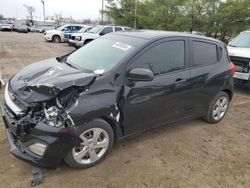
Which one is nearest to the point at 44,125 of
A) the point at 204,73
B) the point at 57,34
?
the point at 204,73

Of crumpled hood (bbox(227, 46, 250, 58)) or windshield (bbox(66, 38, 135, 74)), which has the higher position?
windshield (bbox(66, 38, 135, 74))

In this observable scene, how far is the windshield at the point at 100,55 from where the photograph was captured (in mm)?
3658

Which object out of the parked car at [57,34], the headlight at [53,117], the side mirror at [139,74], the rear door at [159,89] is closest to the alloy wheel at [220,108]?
the rear door at [159,89]

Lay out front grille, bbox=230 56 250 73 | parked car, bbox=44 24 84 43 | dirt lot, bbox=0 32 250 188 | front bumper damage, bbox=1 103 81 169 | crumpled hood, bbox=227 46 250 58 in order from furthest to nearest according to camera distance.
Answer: parked car, bbox=44 24 84 43 → crumpled hood, bbox=227 46 250 58 → front grille, bbox=230 56 250 73 → dirt lot, bbox=0 32 250 188 → front bumper damage, bbox=1 103 81 169

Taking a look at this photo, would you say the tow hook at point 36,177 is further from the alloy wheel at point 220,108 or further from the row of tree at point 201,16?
the row of tree at point 201,16

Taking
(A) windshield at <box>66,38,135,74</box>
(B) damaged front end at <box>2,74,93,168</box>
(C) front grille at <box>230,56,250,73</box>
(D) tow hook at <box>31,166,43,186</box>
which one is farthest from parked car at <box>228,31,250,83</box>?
(D) tow hook at <box>31,166,43,186</box>

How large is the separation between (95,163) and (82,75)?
1157mm

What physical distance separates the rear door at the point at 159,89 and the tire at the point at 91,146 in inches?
13.3

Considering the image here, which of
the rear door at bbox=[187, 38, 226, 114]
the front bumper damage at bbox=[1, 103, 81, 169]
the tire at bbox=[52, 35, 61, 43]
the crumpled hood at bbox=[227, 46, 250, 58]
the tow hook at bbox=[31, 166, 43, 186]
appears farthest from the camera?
the tire at bbox=[52, 35, 61, 43]

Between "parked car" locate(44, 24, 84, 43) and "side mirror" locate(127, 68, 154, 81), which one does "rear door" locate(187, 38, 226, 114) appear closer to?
"side mirror" locate(127, 68, 154, 81)

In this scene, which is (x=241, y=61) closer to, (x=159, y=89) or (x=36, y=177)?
(x=159, y=89)

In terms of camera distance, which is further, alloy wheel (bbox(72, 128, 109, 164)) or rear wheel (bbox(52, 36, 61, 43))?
rear wheel (bbox(52, 36, 61, 43))

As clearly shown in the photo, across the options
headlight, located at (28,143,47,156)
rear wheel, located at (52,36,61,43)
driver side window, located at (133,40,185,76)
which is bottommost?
headlight, located at (28,143,47,156)

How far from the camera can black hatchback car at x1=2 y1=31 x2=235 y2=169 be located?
3029mm
